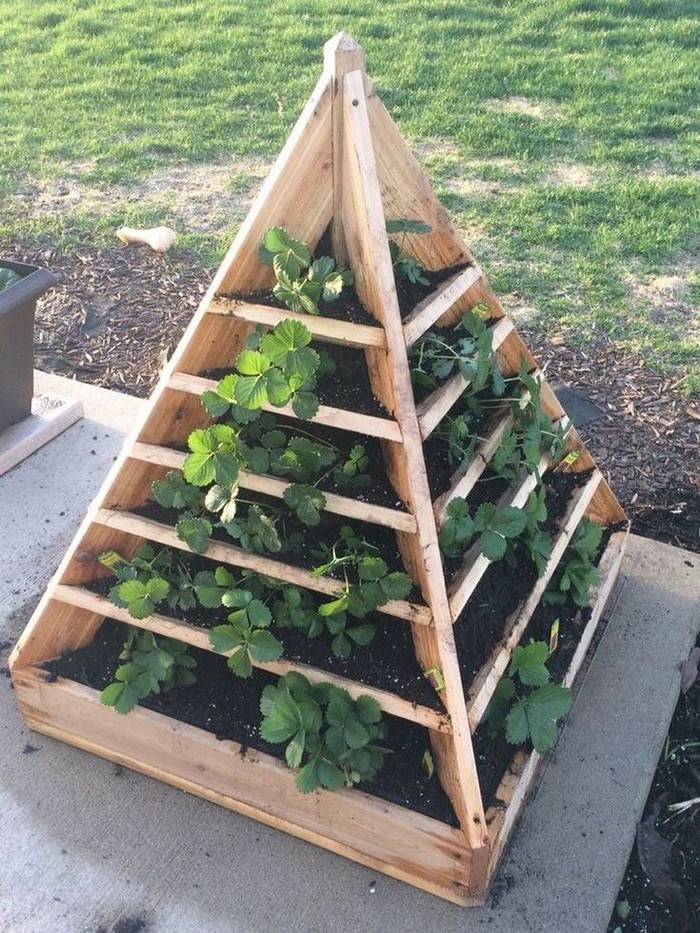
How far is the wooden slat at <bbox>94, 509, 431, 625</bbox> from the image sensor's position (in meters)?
2.29

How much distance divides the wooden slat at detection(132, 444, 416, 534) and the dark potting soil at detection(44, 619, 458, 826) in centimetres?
63

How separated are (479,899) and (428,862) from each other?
0.58 ft

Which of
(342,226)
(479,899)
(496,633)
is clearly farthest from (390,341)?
(479,899)

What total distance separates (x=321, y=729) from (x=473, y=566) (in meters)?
0.56

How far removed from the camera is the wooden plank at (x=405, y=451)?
2.06 m

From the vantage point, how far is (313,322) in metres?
2.18

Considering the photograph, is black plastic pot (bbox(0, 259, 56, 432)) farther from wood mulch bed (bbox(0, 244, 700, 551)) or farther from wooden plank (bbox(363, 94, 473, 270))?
wooden plank (bbox(363, 94, 473, 270))

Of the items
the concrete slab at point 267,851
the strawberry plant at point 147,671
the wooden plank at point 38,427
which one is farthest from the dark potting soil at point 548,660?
the wooden plank at point 38,427

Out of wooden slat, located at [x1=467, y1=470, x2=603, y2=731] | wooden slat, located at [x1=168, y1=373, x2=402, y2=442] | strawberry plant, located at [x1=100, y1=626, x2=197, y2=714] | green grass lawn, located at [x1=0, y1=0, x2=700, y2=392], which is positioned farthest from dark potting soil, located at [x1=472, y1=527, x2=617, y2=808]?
green grass lawn, located at [x1=0, y1=0, x2=700, y2=392]

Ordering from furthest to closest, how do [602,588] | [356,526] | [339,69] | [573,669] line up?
[602,588]
[573,669]
[356,526]
[339,69]

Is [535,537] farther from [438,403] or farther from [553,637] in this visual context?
[438,403]

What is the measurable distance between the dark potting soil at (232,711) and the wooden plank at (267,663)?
0.27ft

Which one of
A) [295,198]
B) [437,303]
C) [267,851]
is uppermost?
[295,198]

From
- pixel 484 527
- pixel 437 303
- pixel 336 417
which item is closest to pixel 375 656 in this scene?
pixel 484 527
